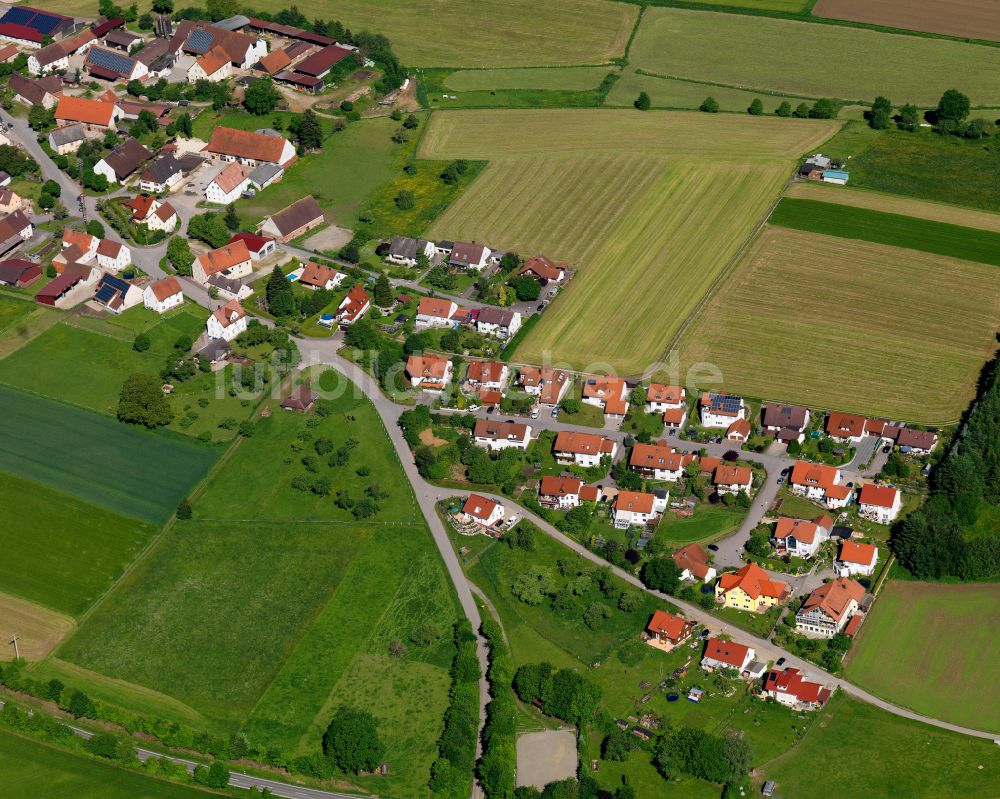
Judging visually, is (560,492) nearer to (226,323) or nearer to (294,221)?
(226,323)

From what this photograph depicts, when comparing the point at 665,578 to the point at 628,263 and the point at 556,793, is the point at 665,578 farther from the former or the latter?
the point at 628,263

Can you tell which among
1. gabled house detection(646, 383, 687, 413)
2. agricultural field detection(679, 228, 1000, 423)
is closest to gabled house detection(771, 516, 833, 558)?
gabled house detection(646, 383, 687, 413)

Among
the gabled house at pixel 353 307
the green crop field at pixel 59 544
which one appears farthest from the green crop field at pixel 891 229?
the green crop field at pixel 59 544

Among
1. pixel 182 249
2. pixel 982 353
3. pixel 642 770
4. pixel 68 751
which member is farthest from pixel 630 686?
pixel 182 249

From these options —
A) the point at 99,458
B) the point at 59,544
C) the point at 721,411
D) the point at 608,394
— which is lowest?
the point at 59,544

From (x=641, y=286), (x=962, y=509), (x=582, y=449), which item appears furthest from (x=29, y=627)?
(x=962, y=509)

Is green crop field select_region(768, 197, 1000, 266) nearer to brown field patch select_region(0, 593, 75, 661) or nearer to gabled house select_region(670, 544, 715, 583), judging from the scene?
gabled house select_region(670, 544, 715, 583)
